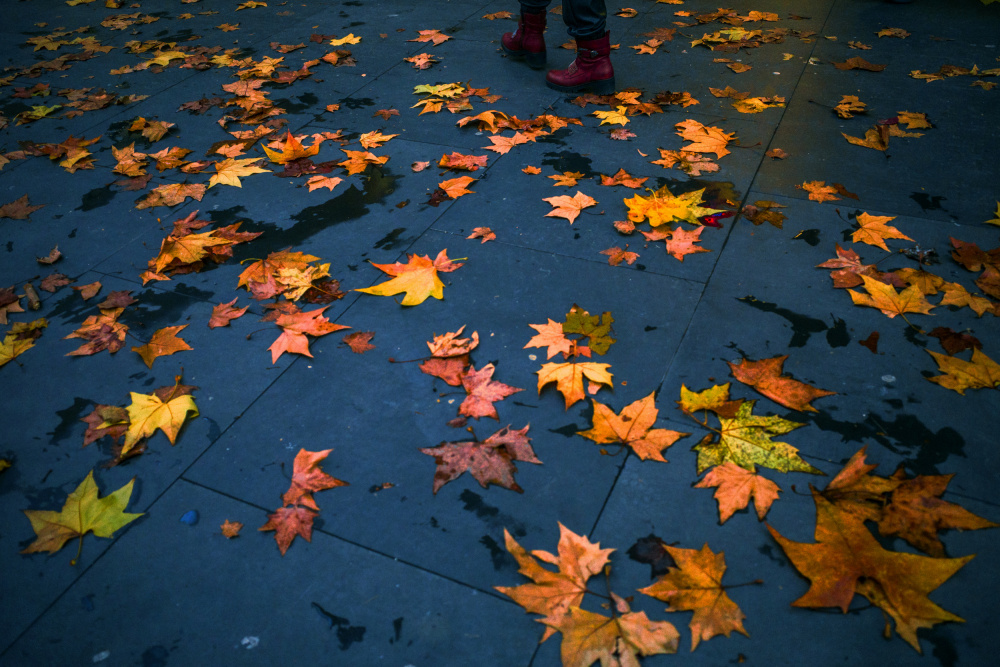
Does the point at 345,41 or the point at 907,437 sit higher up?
the point at 345,41

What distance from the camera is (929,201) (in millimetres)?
3078

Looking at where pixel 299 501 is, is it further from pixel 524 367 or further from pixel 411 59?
pixel 411 59

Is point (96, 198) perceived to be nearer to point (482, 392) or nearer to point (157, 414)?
point (157, 414)

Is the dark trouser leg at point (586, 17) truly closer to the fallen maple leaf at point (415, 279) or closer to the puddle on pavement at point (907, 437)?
the fallen maple leaf at point (415, 279)

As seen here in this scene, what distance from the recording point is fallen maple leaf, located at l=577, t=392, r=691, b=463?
2025 mm

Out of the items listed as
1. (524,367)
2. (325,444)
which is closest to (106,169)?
(325,444)

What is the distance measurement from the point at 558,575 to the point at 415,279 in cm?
153

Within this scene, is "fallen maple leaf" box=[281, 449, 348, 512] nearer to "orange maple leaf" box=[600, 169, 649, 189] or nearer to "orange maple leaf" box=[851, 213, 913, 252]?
"orange maple leaf" box=[600, 169, 649, 189]

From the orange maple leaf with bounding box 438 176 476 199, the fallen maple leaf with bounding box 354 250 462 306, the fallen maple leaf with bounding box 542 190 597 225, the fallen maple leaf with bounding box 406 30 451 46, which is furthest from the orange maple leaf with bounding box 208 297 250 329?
the fallen maple leaf with bounding box 406 30 451 46

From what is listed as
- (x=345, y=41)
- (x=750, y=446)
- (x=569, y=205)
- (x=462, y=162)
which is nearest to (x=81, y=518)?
(x=750, y=446)

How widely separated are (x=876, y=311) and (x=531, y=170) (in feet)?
6.35

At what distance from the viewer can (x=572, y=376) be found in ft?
7.34

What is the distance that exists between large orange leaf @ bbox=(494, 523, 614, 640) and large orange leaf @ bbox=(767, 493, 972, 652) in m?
0.55

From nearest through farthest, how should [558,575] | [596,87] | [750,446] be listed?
1. [558,575]
2. [750,446]
3. [596,87]
